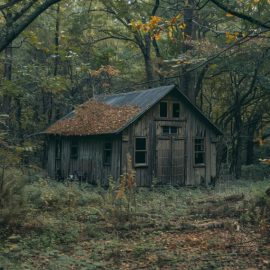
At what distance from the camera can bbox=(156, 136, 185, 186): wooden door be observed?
22547mm

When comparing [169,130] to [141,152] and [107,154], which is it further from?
[107,154]

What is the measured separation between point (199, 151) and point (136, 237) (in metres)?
14.1

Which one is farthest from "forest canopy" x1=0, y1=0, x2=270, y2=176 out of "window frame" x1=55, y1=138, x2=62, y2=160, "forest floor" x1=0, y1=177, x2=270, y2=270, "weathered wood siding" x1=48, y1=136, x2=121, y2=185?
"forest floor" x1=0, y1=177, x2=270, y2=270

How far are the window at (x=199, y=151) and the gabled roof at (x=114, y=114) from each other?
3.86ft

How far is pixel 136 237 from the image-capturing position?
10.6m

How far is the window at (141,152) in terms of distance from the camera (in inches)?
872

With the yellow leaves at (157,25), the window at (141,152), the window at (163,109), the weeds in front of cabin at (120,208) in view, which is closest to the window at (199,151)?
the window at (163,109)

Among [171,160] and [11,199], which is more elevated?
[171,160]

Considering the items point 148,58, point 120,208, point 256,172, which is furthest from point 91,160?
point 256,172

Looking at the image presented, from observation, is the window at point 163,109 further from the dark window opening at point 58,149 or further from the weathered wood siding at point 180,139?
the dark window opening at point 58,149

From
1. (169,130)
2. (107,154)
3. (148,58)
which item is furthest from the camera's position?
(148,58)

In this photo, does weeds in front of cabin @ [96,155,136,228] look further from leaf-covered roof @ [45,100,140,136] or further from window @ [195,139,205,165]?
window @ [195,139,205,165]

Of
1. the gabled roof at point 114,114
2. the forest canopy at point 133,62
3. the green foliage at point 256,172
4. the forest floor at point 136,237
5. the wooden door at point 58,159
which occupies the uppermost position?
the forest canopy at point 133,62

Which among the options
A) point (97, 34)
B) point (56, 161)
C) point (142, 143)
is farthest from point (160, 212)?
point (97, 34)
